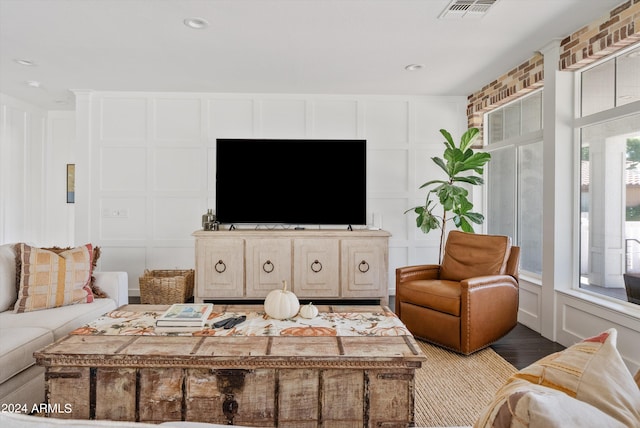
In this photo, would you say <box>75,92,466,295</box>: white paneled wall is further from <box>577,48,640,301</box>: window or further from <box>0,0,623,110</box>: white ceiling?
<box>577,48,640,301</box>: window

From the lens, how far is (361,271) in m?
4.02

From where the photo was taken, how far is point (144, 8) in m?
2.60

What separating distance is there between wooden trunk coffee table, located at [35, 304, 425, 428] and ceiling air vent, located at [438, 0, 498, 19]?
7.26 ft

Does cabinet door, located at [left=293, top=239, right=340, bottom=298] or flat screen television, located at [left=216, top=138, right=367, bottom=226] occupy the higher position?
flat screen television, located at [left=216, top=138, right=367, bottom=226]

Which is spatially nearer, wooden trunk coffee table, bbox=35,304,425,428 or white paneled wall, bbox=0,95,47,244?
wooden trunk coffee table, bbox=35,304,425,428

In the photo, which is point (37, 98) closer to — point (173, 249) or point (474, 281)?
point (173, 249)

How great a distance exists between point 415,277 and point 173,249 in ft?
9.32

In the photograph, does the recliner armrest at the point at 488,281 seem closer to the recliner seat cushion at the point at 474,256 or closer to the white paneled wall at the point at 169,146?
the recliner seat cushion at the point at 474,256

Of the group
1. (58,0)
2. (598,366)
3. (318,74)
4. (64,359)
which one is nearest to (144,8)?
(58,0)

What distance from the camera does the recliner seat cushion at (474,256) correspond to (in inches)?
122

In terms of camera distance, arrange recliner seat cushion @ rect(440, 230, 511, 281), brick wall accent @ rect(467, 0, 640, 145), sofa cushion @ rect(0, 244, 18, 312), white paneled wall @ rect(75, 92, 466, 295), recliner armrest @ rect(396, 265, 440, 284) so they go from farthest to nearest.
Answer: white paneled wall @ rect(75, 92, 466, 295), recliner armrest @ rect(396, 265, 440, 284), recliner seat cushion @ rect(440, 230, 511, 281), brick wall accent @ rect(467, 0, 640, 145), sofa cushion @ rect(0, 244, 18, 312)

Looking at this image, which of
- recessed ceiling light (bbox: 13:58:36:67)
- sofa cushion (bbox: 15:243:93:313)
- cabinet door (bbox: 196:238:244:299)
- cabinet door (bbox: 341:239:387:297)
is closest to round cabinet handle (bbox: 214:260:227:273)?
cabinet door (bbox: 196:238:244:299)

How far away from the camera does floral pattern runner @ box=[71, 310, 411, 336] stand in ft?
6.16

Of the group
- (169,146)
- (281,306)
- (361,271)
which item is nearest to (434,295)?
(361,271)
